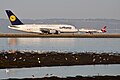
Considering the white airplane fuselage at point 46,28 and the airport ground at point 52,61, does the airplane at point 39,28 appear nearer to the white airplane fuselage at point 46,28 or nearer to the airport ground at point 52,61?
the white airplane fuselage at point 46,28

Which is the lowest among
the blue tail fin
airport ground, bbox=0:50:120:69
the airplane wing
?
the airplane wing

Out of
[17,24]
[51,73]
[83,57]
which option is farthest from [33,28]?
[51,73]

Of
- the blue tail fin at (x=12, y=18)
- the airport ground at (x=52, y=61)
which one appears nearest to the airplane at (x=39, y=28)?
the blue tail fin at (x=12, y=18)

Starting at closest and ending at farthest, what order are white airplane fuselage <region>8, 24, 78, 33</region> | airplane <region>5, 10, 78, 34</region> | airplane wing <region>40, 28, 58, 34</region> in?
airplane wing <region>40, 28, 58, 34</region>, airplane <region>5, 10, 78, 34</region>, white airplane fuselage <region>8, 24, 78, 33</region>

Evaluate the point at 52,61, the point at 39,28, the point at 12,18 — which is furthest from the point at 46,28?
the point at 52,61

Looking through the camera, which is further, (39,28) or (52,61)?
(39,28)

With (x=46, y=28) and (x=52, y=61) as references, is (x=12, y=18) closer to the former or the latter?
(x=46, y=28)

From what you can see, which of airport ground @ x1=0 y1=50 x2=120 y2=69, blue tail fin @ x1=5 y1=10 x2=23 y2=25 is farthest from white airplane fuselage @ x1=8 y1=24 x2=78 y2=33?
airport ground @ x1=0 y1=50 x2=120 y2=69

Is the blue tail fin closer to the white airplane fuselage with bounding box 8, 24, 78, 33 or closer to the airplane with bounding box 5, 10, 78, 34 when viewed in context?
the airplane with bounding box 5, 10, 78, 34

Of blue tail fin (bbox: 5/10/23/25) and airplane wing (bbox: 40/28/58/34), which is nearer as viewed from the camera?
airplane wing (bbox: 40/28/58/34)

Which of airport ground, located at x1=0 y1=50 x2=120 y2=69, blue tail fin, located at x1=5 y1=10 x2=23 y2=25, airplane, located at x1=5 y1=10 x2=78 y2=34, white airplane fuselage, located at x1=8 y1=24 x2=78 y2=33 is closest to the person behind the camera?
airport ground, located at x1=0 y1=50 x2=120 y2=69

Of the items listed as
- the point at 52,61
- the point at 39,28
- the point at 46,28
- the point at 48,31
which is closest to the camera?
the point at 52,61

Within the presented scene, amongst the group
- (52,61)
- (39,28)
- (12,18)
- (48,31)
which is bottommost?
(48,31)

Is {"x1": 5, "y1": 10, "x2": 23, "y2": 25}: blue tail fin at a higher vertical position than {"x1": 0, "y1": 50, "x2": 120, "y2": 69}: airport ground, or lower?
lower
